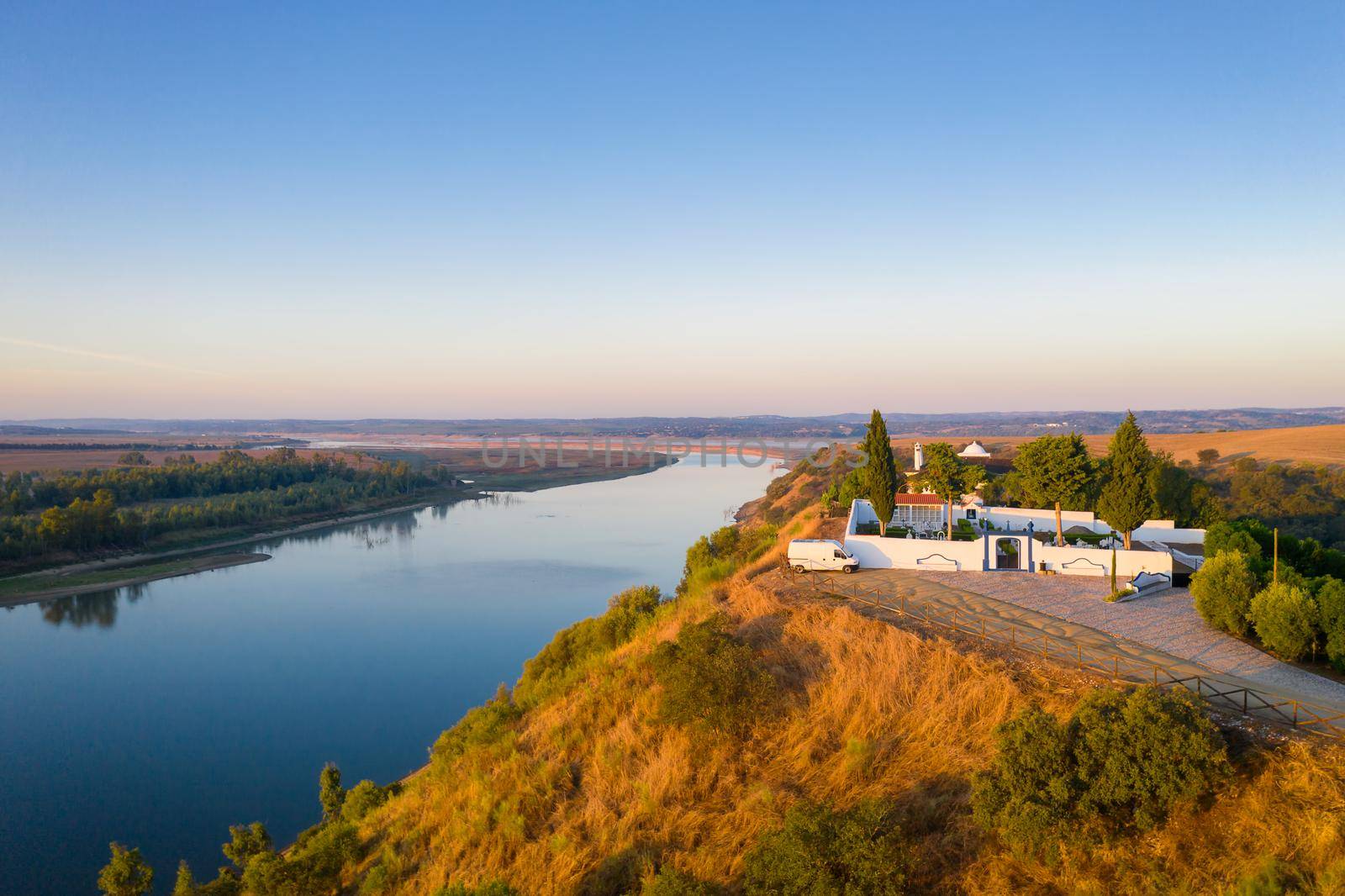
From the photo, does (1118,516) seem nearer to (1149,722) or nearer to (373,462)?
(1149,722)

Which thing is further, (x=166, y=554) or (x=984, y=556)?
(x=166, y=554)

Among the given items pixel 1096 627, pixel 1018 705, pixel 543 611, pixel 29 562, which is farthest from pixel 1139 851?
pixel 29 562

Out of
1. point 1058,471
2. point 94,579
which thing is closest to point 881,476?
point 1058,471

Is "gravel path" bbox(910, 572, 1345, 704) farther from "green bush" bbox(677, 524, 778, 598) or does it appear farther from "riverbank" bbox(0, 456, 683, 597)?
"riverbank" bbox(0, 456, 683, 597)

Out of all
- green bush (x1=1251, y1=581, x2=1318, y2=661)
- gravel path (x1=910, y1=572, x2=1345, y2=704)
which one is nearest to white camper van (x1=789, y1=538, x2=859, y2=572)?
gravel path (x1=910, y1=572, x2=1345, y2=704)

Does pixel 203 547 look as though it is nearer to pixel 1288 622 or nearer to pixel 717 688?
pixel 717 688

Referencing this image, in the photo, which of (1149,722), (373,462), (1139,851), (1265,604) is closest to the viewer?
(1139,851)
